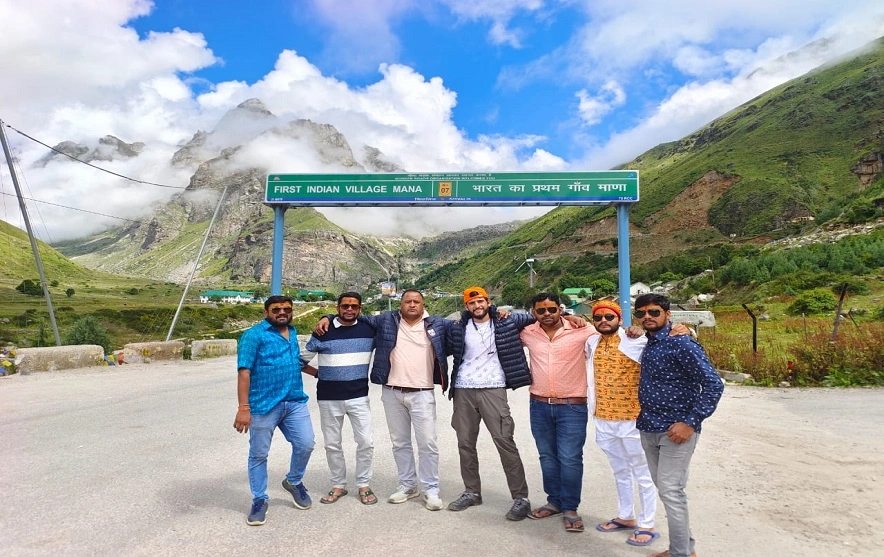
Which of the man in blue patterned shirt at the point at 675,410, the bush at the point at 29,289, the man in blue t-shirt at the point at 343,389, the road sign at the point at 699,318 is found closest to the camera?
the man in blue patterned shirt at the point at 675,410

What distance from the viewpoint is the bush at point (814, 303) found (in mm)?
25391

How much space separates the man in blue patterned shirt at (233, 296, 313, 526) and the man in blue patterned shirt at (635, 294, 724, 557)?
266 centimetres

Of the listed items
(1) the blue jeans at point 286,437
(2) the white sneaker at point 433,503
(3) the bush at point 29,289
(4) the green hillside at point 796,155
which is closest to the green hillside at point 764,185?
(4) the green hillside at point 796,155

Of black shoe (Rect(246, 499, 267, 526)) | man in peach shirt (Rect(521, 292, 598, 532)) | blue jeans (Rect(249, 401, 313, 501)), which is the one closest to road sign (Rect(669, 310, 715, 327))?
man in peach shirt (Rect(521, 292, 598, 532))

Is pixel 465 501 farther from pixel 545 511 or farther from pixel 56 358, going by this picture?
pixel 56 358

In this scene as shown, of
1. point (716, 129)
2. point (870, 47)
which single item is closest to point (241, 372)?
point (716, 129)

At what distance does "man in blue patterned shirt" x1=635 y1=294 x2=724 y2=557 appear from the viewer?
336cm

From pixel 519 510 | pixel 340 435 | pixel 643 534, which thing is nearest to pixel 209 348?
pixel 340 435

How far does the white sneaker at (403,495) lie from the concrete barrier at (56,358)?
39.8 feet

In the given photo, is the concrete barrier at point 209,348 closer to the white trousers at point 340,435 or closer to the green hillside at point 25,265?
the white trousers at point 340,435

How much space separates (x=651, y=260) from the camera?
88.9m

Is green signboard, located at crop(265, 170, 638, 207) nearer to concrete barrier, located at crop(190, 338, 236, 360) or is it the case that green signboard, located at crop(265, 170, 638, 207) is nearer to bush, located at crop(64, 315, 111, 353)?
concrete barrier, located at crop(190, 338, 236, 360)

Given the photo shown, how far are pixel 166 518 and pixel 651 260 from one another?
92.2 metres

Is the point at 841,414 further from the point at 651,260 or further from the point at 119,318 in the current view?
the point at 651,260
